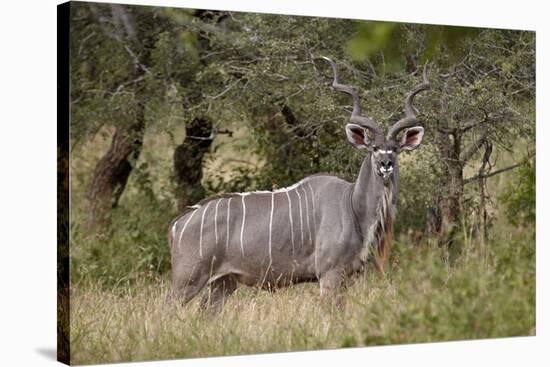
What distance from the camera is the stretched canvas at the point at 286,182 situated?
8.08 meters

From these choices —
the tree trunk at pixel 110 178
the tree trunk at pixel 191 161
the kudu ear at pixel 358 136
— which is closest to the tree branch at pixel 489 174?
the kudu ear at pixel 358 136

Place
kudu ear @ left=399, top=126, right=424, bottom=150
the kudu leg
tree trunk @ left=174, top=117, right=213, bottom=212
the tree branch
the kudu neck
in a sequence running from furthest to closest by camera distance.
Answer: tree trunk @ left=174, top=117, right=213, bottom=212 < the tree branch < kudu ear @ left=399, top=126, right=424, bottom=150 < the kudu neck < the kudu leg

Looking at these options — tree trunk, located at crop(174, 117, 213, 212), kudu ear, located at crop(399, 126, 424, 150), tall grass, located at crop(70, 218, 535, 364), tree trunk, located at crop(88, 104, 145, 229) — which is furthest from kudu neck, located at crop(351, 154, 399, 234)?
tree trunk, located at crop(88, 104, 145, 229)

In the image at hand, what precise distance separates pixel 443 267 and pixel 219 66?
8.09 feet

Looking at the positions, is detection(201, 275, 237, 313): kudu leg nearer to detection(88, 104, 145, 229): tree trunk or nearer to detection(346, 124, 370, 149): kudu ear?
detection(346, 124, 370, 149): kudu ear

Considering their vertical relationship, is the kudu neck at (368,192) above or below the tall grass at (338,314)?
above

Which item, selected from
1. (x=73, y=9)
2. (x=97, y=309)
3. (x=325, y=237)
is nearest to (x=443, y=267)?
(x=325, y=237)

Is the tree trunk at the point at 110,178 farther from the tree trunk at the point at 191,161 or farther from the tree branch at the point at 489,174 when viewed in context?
the tree branch at the point at 489,174

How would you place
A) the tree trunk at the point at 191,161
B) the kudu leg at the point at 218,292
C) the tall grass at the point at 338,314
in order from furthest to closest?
the tree trunk at the point at 191,161 → the kudu leg at the point at 218,292 → the tall grass at the point at 338,314

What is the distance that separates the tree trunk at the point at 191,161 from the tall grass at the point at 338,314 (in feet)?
5.41

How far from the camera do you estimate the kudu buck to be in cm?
863

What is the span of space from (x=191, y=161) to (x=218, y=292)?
2.21 meters

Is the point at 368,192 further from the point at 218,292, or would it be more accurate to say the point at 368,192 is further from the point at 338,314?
the point at 218,292

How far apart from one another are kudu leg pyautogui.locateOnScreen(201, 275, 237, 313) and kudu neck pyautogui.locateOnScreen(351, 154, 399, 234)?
992mm
